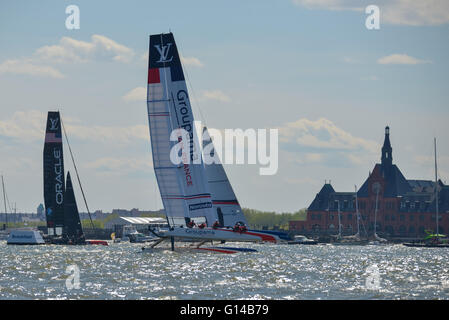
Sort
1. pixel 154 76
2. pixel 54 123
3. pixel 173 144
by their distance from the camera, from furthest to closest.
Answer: pixel 54 123 → pixel 154 76 → pixel 173 144

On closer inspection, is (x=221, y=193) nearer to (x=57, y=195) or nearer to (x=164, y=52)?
(x=164, y=52)

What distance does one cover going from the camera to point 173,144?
204ft

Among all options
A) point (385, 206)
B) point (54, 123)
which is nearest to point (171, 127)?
point (54, 123)

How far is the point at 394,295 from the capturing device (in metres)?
34.0

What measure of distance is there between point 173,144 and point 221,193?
22.4 ft

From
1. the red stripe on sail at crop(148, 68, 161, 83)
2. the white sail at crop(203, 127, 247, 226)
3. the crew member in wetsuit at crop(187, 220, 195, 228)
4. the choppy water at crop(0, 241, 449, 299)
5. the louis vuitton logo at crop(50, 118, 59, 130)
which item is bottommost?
the choppy water at crop(0, 241, 449, 299)

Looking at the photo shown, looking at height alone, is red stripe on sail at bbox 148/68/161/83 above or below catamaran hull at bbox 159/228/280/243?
above

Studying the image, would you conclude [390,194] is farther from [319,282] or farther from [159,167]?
[319,282]

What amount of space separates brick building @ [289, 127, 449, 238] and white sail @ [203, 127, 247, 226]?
100 metres

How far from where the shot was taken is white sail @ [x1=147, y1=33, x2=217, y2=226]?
62094 mm

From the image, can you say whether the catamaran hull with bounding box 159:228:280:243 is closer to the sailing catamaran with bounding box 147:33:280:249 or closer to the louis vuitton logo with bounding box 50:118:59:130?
the sailing catamaran with bounding box 147:33:280:249

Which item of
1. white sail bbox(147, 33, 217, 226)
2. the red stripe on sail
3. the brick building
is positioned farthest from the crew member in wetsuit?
the brick building

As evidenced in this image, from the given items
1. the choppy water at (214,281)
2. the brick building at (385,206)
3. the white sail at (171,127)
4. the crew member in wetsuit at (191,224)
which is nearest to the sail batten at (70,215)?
the white sail at (171,127)
